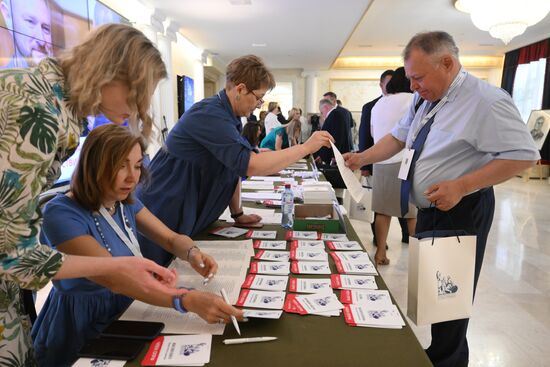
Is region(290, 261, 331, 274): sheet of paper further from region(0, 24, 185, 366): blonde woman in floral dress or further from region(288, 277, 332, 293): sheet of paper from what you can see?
region(0, 24, 185, 366): blonde woman in floral dress

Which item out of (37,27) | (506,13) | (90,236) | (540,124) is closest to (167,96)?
(37,27)

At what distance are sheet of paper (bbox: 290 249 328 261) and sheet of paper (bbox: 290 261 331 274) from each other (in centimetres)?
3

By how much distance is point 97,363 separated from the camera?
0.78 metres

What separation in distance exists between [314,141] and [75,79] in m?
1.01

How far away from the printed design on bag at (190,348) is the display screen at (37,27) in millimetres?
1977

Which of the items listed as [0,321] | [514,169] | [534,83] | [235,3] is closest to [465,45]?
[534,83]

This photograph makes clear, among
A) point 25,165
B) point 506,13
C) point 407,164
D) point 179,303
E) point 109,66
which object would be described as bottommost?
point 179,303

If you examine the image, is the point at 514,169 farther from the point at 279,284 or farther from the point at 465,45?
the point at 465,45

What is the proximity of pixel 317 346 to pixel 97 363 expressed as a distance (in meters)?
0.45

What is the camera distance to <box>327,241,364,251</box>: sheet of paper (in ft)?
4.81

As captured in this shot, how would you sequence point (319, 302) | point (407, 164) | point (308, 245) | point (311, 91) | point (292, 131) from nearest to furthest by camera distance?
point (319, 302) → point (308, 245) → point (407, 164) → point (292, 131) → point (311, 91)

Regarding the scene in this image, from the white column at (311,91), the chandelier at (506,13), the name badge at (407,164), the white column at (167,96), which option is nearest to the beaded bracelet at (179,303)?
the name badge at (407,164)

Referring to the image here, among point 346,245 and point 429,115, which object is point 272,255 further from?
point 429,115

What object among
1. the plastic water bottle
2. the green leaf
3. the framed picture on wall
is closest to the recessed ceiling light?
the plastic water bottle
